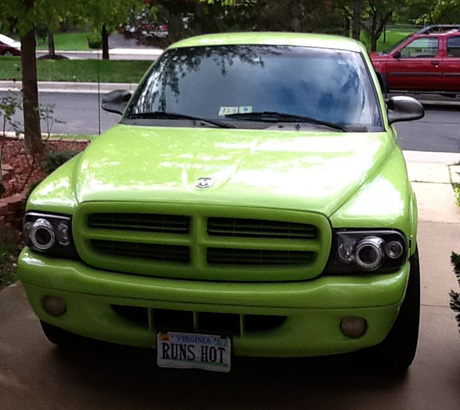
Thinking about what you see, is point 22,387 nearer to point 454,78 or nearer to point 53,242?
point 53,242

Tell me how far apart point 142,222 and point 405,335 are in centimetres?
149

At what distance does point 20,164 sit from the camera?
8.32m

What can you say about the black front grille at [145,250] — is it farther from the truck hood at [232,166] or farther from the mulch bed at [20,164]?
the mulch bed at [20,164]

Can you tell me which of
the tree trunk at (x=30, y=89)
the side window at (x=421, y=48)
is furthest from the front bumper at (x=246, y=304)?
the side window at (x=421, y=48)

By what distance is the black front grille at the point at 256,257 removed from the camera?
11.0 feet

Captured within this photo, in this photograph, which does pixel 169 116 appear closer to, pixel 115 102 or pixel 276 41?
pixel 115 102

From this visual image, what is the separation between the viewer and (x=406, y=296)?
3752 mm

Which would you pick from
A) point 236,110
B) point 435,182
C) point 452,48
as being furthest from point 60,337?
point 452,48

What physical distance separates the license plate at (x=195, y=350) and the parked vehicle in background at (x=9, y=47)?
32.6 meters

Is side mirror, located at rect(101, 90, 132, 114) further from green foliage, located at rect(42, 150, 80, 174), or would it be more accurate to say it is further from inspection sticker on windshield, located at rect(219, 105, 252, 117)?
green foliage, located at rect(42, 150, 80, 174)

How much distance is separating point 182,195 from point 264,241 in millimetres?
437

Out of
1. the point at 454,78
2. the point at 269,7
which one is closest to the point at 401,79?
the point at 454,78

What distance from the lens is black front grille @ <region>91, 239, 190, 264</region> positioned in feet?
11.3

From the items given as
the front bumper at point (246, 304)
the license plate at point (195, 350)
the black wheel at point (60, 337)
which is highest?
the front bumper at point (246, 304)
